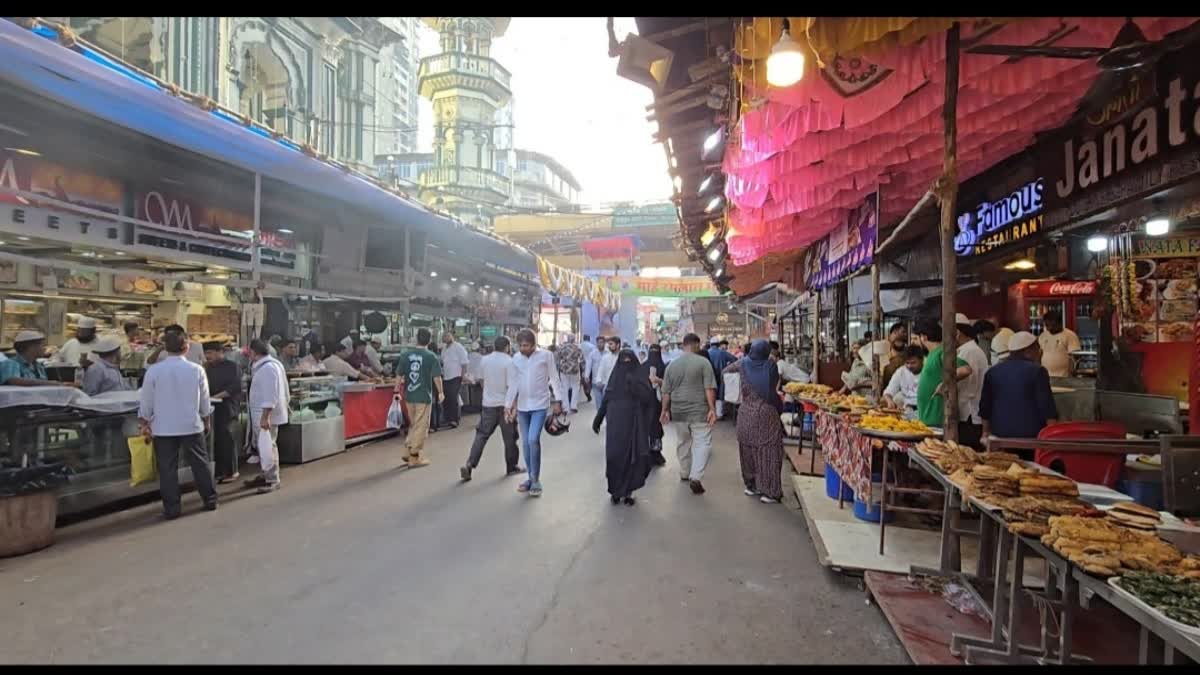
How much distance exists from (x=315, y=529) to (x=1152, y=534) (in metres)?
6.07

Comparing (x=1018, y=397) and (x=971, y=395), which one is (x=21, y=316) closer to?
(x=971, y=395)

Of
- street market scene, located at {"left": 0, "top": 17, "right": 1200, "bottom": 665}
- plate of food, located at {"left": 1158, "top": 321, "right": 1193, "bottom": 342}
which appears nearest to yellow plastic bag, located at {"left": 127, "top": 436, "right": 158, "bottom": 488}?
street market scene, located at {"left": 0, "top": 17, "right": 1200, "bottom": 665}

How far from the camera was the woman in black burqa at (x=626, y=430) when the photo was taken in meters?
6.70

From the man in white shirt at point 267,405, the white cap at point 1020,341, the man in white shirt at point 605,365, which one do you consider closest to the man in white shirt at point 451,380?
the man in white shirt at point 605,365

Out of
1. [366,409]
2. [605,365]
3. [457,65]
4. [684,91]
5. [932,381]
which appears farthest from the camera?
[457,65]

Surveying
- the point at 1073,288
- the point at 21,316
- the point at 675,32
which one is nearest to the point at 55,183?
the point at 21,316

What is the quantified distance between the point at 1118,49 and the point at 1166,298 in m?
5.76

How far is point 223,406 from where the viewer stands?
→ 24.7 feet

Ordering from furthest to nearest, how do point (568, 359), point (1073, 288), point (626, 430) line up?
point (568, 359), point (1073, 288), point (626, 430)

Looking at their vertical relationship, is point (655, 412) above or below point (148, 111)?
below

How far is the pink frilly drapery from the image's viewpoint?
12.1 ft

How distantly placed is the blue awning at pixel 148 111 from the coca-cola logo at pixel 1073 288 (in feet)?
32.7

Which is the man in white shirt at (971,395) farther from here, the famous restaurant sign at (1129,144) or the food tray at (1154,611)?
the food tray at (1154,611)
